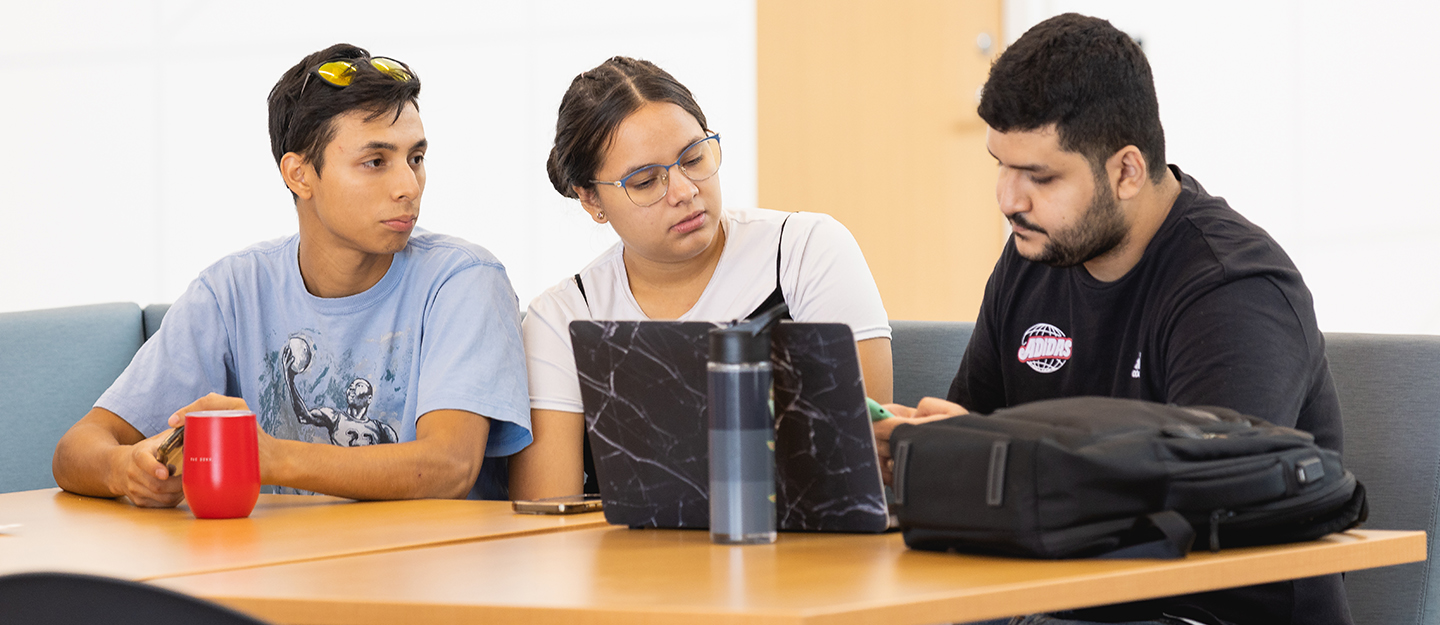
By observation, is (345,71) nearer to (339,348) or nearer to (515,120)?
(339,348)

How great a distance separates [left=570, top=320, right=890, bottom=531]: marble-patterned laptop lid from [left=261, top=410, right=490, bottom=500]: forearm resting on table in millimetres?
413

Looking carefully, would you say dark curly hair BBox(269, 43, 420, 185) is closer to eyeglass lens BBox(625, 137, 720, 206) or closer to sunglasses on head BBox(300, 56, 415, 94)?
sunglasses on head BBox(300, 56, 415, 94)

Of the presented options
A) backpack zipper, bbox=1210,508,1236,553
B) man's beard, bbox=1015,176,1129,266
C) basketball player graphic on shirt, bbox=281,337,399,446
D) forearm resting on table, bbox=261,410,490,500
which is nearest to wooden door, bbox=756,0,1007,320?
basketball player graphic on shirt, bbox=281,337,399,446

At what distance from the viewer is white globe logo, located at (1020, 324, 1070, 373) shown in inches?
64.3

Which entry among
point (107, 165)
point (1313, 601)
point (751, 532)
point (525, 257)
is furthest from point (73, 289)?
point (1313, 601)

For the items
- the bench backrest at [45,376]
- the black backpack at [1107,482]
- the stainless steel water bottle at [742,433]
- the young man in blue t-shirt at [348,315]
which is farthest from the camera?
the bench backrest at [45,376]

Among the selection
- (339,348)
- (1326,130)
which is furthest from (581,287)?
(1326,130)

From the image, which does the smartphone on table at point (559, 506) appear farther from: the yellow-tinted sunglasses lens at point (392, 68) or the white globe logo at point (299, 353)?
the yellow-tinted sunglasses lens at point (392, 68)

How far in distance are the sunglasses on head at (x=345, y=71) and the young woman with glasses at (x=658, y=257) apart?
253mm

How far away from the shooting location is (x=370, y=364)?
1.89 metres

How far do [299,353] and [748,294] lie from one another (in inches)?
26.7

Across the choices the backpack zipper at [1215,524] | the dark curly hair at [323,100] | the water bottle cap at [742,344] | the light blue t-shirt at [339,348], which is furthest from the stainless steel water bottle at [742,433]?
the dark curly hair at [323,100]

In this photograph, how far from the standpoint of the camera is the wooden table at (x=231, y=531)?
116cm

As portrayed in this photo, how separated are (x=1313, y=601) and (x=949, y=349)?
900 millimetres
